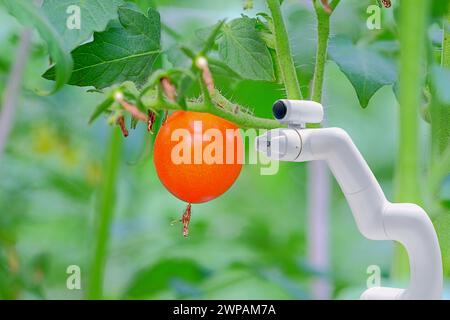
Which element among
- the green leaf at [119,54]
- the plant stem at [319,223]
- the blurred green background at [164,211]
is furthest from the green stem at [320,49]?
the plant stem at [319,223]

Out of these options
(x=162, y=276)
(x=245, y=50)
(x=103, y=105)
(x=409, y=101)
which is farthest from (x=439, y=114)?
(x=162, y=276)

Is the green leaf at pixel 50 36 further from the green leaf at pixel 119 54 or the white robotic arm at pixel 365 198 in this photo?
the white robotic arm at pixel 365 198

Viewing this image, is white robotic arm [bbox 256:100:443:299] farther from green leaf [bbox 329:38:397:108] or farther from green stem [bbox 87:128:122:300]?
green stem [bbox 87:128:122:300]

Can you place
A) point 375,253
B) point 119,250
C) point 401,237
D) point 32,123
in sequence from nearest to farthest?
point 401,237, point 375,253, point 119,250, point 32,123

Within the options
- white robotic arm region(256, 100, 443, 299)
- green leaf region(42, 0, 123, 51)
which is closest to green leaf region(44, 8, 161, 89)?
green leaf region(42, 0, 123, 51)

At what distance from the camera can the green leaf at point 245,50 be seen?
58 cm

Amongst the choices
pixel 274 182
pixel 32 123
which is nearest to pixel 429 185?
pixel 274 182

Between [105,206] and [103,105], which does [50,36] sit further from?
[105,206]

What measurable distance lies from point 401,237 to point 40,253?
56 cm

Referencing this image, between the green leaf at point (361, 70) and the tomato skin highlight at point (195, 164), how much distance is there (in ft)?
0.37

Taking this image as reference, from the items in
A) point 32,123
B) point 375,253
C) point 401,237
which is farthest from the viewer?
point 32,123

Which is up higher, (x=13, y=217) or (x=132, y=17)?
(x=132, y=17)
